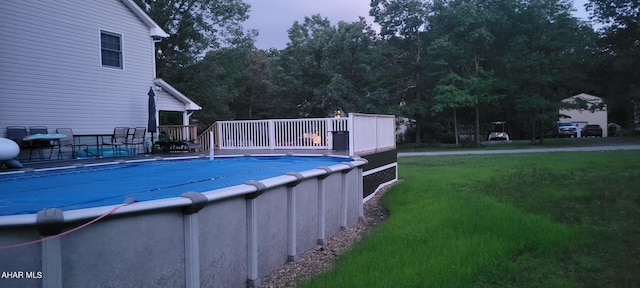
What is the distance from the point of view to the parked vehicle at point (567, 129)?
39594 millimetres

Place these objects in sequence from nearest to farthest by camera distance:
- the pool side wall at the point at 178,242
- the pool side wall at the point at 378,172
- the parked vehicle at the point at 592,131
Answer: the pool side wall at the point at 178,242 → the pool side wall at the point at 378,172 → the parked vehicle at the point at 592,131

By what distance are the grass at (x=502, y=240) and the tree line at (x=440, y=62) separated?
17041 mm

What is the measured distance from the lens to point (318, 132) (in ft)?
38.8

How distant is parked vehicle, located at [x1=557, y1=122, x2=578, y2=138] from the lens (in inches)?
1559

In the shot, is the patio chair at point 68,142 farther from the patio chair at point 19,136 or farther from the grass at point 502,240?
the grass at point 502,240

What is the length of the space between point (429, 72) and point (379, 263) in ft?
83.5

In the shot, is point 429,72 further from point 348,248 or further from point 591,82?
point 348,248

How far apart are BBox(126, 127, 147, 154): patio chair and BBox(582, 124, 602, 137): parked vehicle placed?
37.7m

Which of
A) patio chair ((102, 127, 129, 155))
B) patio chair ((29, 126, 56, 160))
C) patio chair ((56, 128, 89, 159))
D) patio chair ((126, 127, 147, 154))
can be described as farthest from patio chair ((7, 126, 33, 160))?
patio chair ((126, 127, 147, 154))

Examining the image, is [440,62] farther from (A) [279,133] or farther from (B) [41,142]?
(B) [41,142]

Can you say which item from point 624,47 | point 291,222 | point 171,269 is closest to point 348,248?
point 291,222

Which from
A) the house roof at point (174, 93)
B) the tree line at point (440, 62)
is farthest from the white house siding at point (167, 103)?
the tree line at point (440, 62)

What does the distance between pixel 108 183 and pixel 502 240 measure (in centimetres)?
516

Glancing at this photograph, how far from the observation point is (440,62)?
2653 cm
